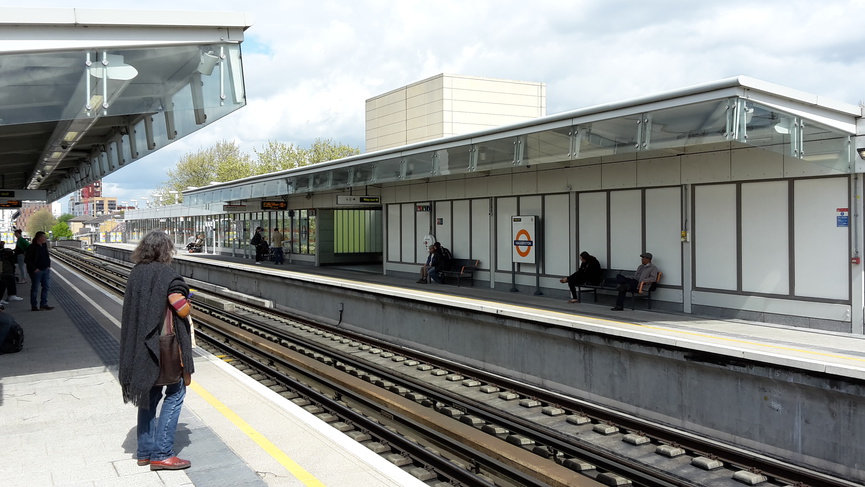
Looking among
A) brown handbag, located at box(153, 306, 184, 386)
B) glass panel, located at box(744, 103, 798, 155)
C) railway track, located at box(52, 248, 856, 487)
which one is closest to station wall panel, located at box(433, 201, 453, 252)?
railway track, located at box(52, 248, 856, 487)

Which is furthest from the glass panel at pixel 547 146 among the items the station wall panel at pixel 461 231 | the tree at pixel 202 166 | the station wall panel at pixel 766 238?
the tree at pixel 202 166

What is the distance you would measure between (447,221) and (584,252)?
6153 mm

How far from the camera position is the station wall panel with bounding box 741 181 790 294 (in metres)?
11.0

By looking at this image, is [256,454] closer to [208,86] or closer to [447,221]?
[208,86]

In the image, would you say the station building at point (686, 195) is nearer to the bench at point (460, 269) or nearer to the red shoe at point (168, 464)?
the bench at point (460, 269)

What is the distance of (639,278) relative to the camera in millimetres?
12953

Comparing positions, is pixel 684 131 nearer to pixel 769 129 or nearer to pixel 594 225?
pixel 769 129

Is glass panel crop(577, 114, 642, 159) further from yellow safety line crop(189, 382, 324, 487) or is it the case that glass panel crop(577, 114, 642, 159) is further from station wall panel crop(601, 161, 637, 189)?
yellow safety line crop(189, 382, 324, 487)

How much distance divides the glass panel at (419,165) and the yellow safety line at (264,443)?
1049cm

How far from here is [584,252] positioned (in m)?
14.0

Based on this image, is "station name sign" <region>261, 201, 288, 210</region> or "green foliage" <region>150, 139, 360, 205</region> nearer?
"station name sign" <region>261, 201, 288, 210</region>

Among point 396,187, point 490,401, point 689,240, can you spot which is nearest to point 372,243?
point 396,187

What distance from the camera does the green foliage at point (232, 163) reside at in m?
69.6

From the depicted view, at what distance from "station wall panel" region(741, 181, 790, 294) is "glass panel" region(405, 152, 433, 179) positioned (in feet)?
25.4
